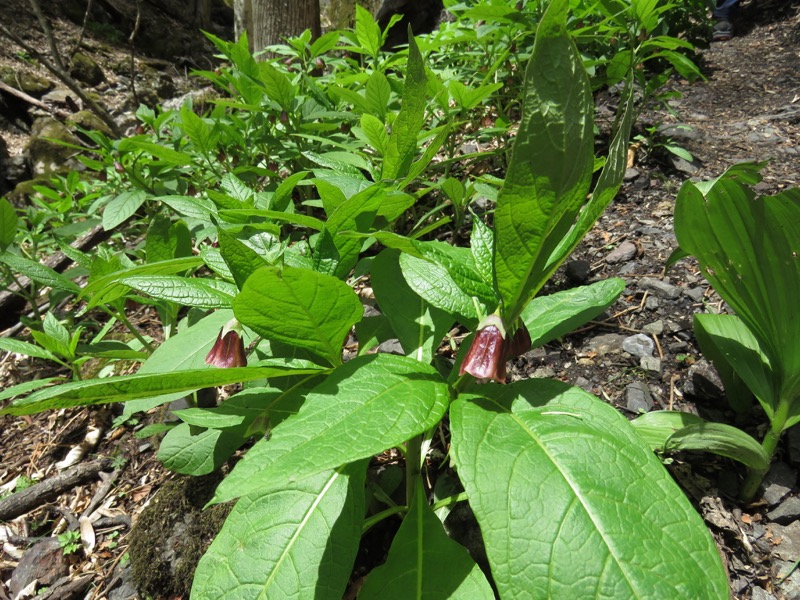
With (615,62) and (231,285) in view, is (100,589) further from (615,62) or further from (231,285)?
(615,62)

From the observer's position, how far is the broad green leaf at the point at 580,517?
2.35 feet

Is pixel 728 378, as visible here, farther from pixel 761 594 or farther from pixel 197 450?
pixel 197 450

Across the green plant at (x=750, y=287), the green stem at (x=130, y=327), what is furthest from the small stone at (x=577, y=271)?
the green stem at (x=130, y=327)

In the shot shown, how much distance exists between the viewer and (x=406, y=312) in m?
1.44

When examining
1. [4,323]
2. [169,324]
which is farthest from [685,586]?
[4,323]

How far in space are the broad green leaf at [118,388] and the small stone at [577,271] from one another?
5.75 feet

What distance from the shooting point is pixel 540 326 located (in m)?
1.21

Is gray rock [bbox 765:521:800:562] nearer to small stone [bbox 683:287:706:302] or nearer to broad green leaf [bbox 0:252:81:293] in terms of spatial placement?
small stone [bbox 683:287:706:302]

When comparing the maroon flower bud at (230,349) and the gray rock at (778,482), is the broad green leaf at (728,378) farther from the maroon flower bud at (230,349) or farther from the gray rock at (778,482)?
the maroon flower bud at (230,349)

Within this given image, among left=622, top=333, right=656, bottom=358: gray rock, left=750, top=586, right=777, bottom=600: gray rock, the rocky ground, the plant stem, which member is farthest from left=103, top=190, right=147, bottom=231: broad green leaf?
left=750, top=586, right=777, bottom=600: gray rock

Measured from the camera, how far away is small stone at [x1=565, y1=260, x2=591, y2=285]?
224cm

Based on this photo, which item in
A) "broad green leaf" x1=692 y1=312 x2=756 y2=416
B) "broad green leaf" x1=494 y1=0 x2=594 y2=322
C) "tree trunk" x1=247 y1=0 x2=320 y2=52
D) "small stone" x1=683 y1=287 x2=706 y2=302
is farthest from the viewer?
"tree trunk" x1=247 y1=0 x2=320 y2=52

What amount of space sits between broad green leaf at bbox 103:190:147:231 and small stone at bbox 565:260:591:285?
80.4 inches

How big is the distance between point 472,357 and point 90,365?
2436mm
